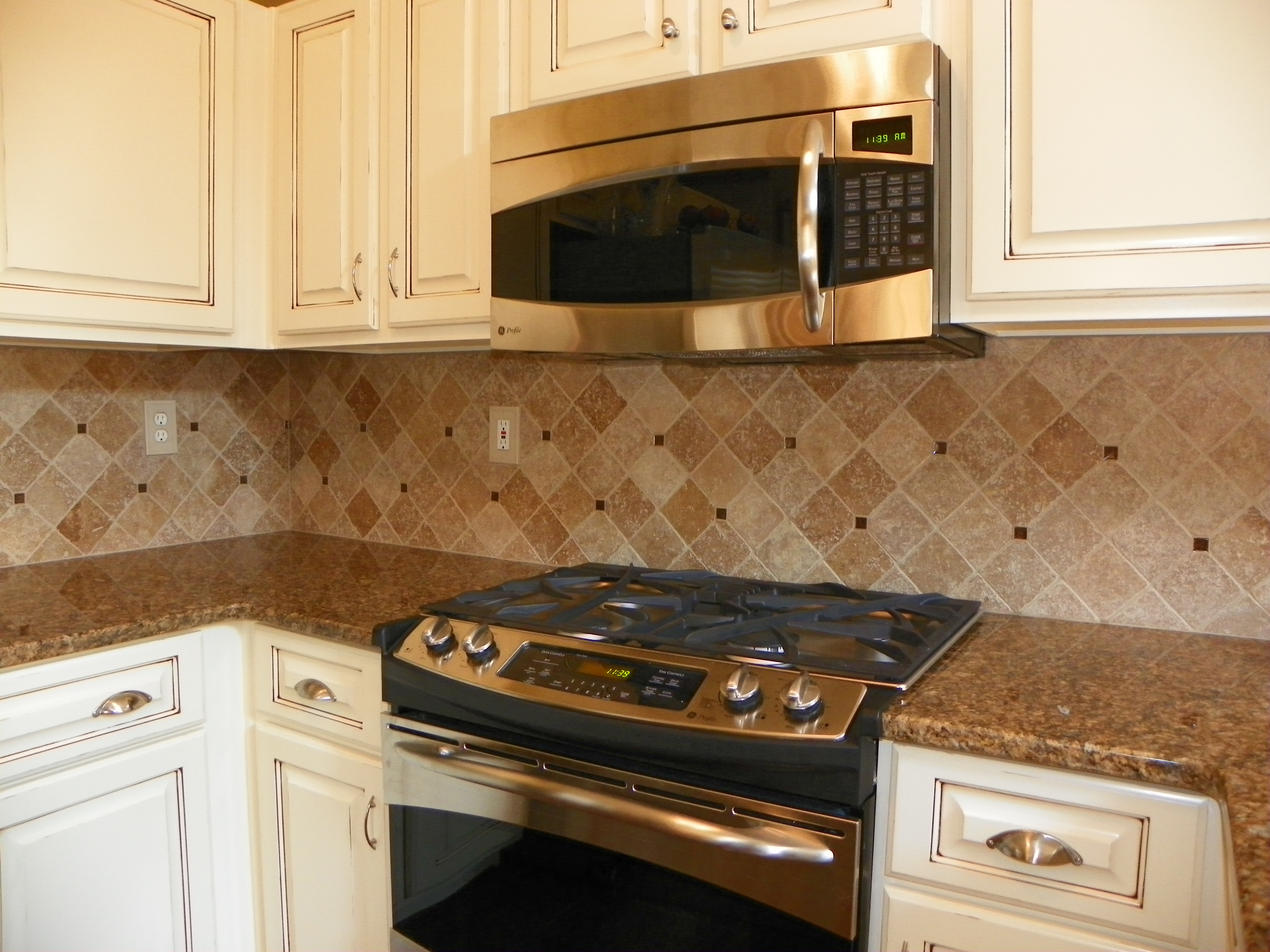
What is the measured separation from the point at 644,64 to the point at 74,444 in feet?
4.74

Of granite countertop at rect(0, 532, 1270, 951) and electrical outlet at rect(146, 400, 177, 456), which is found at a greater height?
electrical outlet at rect(146, 400, 177, 456)

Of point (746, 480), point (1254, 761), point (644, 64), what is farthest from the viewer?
point (746, 480)

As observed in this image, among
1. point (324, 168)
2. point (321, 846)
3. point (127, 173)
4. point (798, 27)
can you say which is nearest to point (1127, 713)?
point (798, 27)

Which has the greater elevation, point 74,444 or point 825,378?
point 825,378

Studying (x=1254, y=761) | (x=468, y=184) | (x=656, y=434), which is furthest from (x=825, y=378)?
(x=1254, y=761)

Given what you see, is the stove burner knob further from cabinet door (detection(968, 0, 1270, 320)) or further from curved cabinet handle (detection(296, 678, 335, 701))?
cabinet door (detection(968, 0, 1270, 320))

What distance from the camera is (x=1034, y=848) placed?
3.40 ft

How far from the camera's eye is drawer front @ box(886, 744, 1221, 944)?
976mm

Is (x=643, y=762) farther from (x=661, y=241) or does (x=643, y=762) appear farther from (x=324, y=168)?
(x=324, y=168)

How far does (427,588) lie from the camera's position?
1.79m

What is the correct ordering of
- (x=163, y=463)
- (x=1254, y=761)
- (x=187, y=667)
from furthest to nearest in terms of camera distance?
(x=163, y=463) → (x=187, y=667) → (x=1254, y=761)

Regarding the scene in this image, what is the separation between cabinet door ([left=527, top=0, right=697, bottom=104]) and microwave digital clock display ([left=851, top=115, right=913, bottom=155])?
0.32m

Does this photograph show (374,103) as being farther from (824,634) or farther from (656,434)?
(824,634)

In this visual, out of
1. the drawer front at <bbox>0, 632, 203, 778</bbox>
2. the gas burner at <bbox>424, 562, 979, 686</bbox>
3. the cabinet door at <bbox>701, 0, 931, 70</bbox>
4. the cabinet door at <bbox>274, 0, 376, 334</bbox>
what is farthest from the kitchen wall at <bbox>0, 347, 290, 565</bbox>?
the cabinet door at <bbox>701, 0, 931, 70</bbox>
